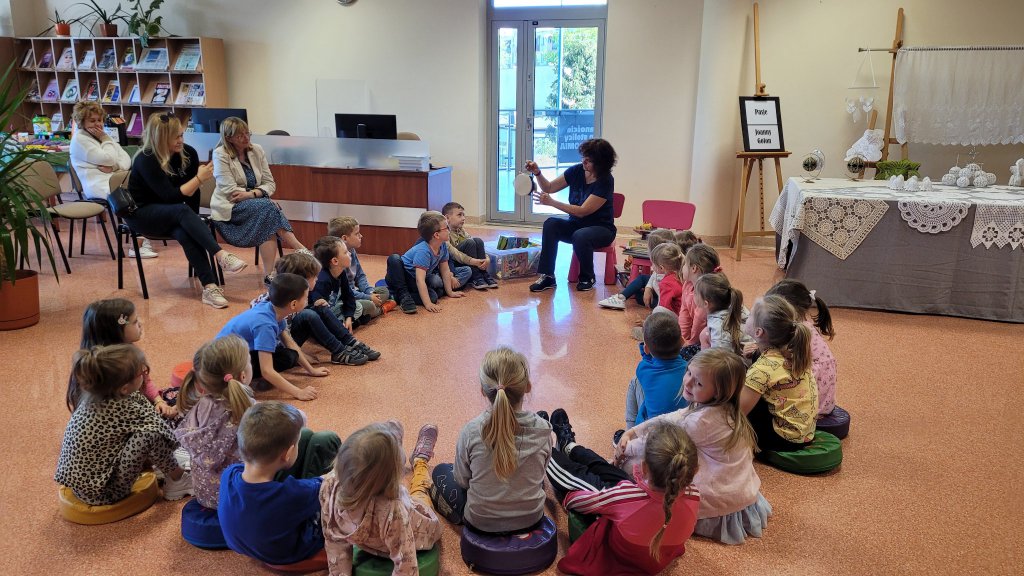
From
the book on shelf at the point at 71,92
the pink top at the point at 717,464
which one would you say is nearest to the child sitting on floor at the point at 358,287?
the pink top at the point at 717,464

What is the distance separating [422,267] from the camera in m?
4.67

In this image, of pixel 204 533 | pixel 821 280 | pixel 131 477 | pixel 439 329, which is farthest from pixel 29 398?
pixel 821 280

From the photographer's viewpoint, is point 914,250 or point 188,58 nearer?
point 914,250

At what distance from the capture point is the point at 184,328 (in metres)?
4.25

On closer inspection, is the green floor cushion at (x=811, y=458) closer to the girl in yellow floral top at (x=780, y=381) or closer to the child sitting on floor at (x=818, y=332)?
the girl in yellow floral top at (x=780, y=381)

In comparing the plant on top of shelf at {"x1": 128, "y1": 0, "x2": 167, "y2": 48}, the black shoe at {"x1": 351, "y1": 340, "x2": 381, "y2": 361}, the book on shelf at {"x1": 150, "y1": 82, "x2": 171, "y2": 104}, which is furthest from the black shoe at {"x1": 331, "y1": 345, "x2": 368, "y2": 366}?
the plant on top of shelf at {"x1": 128, "y1": 0, "x2": 167, "y2": 48}

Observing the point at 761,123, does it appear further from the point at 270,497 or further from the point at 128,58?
the point at 128,58

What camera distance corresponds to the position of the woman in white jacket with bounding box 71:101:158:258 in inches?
213

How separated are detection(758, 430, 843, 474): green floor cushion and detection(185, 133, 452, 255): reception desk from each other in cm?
383

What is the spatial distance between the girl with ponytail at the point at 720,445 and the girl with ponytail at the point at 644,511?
172 mm

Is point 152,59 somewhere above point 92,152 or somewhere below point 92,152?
above

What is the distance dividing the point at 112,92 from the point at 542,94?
517cm

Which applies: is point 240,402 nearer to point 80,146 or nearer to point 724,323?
point 724,323

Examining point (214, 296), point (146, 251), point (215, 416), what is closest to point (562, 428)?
point (215, 416)
